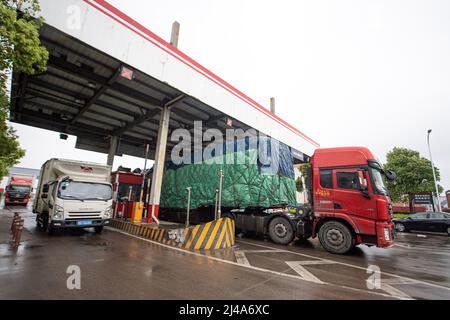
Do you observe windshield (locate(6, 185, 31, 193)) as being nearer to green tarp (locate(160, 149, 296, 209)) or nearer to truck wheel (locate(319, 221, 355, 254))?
green tarp (locate(160, 149, 296, 209))

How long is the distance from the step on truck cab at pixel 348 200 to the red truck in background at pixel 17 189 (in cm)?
2800

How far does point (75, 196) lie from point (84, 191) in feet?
1.17

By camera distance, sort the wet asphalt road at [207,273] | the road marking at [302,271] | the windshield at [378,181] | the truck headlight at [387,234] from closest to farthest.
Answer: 1. the wet asphalt road at [207,273]
2. the road marking at [302,271]
3. the truck headlight at [387,234]
4. the windshield at [378,181]

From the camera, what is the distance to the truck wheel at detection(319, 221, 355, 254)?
595cm

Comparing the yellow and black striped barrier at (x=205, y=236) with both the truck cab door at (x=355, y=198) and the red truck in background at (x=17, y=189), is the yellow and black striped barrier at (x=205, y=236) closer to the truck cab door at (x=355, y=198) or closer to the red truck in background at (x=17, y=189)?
the truck cab door at (x=355, y=198)

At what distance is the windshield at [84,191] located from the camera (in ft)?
23.2

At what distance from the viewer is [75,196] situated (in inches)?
283

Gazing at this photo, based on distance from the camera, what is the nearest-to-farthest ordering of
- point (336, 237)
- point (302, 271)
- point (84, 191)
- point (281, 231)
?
point (302, 271)
point (336, 237)
point (281, 231)
point (84, 191)

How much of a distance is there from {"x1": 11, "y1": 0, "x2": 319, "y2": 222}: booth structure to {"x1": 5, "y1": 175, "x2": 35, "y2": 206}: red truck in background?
39.0ft

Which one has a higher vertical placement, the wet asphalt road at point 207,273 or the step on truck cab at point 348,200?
the step on truck cab at point 348,200

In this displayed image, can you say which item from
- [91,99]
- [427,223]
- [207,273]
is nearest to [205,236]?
[207,273]

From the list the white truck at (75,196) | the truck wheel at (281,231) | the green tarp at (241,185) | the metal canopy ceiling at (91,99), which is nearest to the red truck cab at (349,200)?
the truck wheel at (281,231)

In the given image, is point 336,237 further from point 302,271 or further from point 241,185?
point 241,185

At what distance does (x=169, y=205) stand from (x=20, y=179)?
20.8 metres
